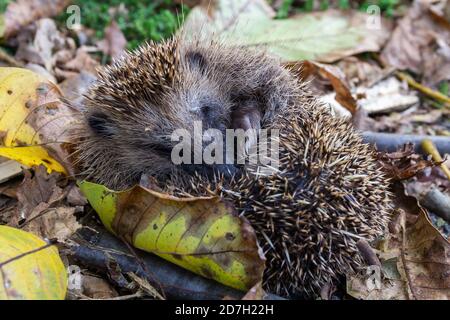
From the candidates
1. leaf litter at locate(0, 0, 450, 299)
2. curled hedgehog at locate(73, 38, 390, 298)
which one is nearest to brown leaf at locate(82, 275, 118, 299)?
leaf litter at locate(0, 0, 450, 299)

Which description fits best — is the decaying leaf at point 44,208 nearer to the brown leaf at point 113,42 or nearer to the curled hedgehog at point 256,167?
the curled hedgehog at point 256,167

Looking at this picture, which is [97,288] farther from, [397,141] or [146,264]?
[397,141]

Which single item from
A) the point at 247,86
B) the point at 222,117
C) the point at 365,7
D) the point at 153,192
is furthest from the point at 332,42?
the point at 153,192

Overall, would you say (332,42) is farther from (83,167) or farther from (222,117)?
(83,167)

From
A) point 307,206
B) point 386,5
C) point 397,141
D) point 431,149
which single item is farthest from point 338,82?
point 386,5

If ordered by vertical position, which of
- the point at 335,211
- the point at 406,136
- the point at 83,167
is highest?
the point at 335,211

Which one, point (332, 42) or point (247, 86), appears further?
point (332, 42)

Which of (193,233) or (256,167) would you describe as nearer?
(193,233)
